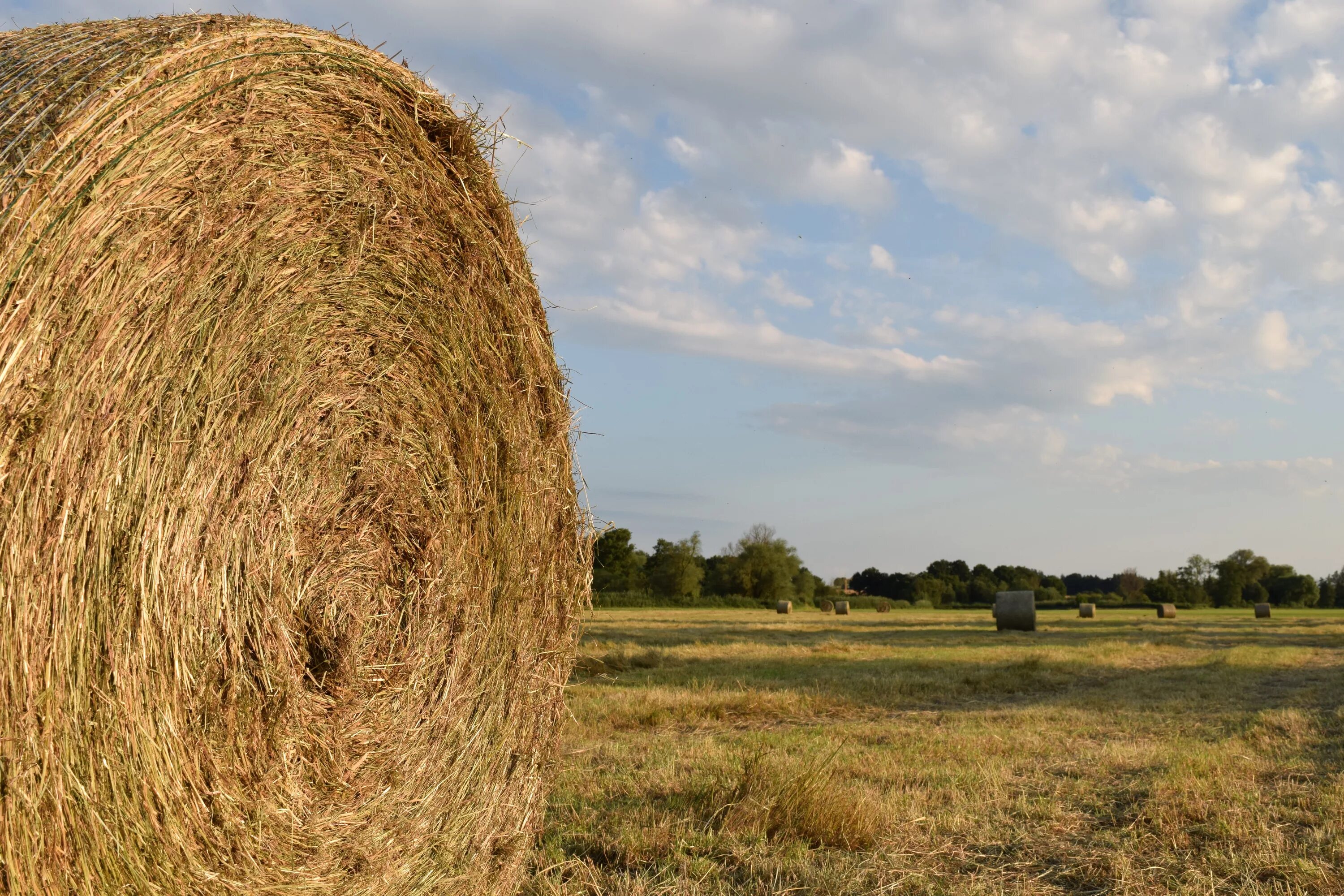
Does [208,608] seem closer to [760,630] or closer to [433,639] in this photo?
[433,639]

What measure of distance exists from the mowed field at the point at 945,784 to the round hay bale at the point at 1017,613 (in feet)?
38.0

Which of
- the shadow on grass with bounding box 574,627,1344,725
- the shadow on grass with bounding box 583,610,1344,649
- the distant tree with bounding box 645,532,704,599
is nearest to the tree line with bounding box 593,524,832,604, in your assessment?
the distant tree with bounding box 645,532,704,599

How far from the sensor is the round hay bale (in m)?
24.0

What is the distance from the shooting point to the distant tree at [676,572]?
182 ft

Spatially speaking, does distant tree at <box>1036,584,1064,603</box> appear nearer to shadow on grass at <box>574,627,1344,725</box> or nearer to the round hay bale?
the round hay bale

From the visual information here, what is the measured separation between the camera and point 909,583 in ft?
229

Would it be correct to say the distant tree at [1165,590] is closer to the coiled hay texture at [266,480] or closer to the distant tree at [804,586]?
the distant tree at [804,586]

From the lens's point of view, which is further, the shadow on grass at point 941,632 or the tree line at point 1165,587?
the tree line at point 1165,587

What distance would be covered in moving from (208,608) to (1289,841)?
15.4 ft

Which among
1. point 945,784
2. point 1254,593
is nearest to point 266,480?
point 945,784

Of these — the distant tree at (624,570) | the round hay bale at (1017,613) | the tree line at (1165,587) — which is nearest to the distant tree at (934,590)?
the tree line at (1165,587)

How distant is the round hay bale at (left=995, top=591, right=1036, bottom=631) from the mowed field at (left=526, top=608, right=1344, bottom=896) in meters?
11.6

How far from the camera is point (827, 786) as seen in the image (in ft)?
15.6

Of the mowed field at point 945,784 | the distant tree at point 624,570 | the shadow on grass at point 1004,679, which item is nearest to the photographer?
the mowed field at point 945,784
